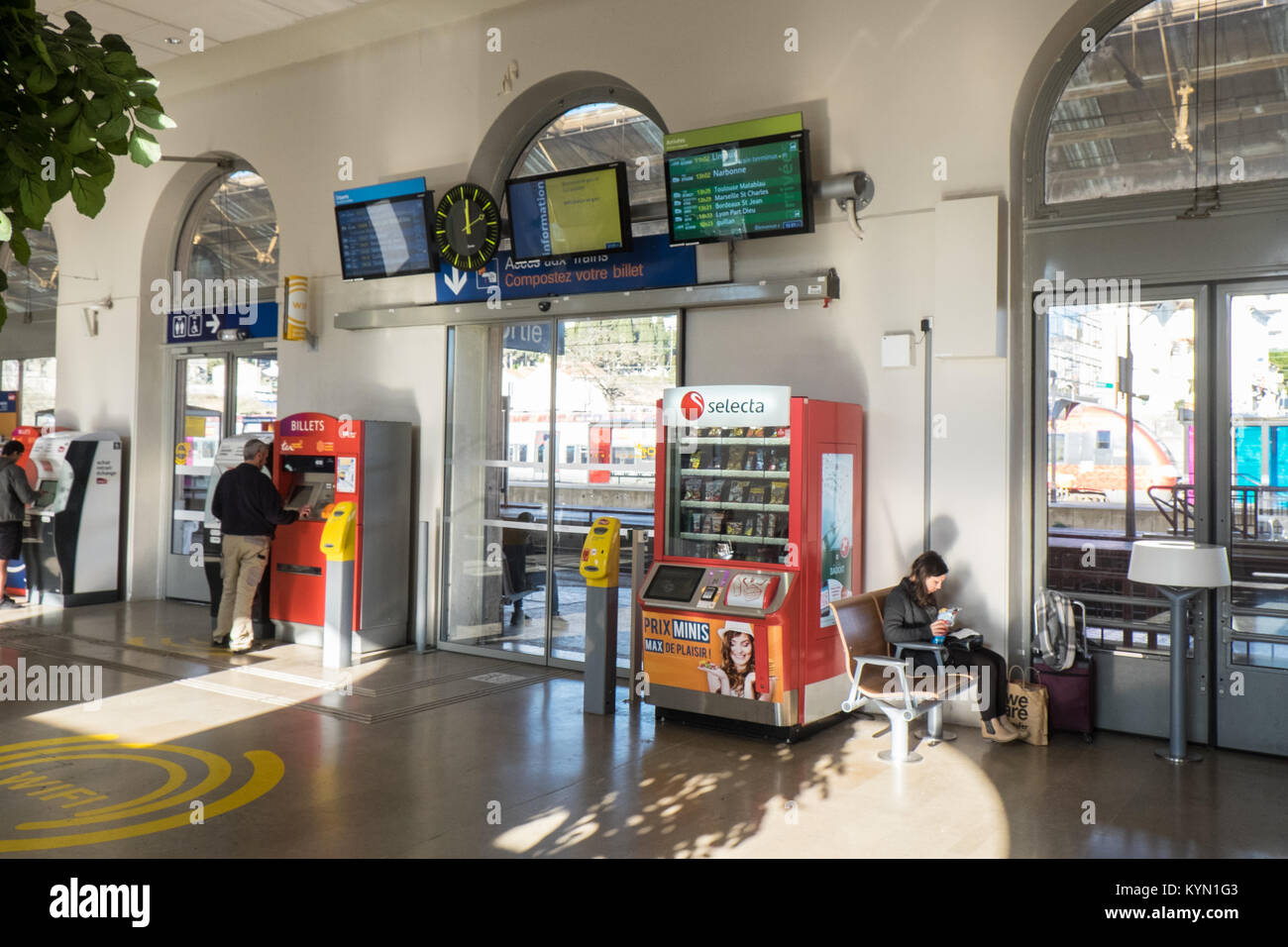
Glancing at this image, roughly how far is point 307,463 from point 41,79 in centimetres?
685

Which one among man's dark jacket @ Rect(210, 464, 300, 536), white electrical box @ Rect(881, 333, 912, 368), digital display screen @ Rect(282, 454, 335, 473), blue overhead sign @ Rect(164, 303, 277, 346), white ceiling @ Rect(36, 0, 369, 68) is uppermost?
white ceiling @ Rect(36, 0, 369, 68)

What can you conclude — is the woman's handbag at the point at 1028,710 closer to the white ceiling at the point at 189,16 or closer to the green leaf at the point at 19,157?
the green leaf at the point at 19,157

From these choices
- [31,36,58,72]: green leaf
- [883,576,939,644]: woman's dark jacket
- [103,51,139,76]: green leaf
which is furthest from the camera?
[883,576,939,644]: woman's dark jacket

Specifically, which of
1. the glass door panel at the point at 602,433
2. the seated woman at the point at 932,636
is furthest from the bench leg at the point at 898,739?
the glass door panel at the point at 602,433

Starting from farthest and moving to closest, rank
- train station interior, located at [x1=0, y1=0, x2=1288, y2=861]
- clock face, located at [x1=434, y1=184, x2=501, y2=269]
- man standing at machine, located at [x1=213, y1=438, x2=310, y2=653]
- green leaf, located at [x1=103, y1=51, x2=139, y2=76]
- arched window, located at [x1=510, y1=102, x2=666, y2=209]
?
man standing at machine, located at [x1=213, y1=438, x2=310, y2=653]
clock face, located at [x1=434, y1=184, x2=501, y2=269]
arched window, located at [x1=510, y1=102, x2=666, y2=209]
train station interior, located at [x1=0, y1=0, x2=1288, y2=861]
green leaf, located at [x1=103, y1=51, x2=139, y2=76]

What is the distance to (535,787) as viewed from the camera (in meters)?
4.53

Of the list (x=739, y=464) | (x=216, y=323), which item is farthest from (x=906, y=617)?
(x=216, y=323)

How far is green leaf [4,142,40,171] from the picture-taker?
117 cm

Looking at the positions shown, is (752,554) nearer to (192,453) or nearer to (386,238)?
(386,238)

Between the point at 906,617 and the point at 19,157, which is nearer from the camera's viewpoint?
the point at 19,157

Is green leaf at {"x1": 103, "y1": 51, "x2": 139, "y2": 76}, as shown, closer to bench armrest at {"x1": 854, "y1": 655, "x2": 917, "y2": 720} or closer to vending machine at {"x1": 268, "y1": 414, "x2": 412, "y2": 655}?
bench armrest at {"x1": 854, "y1": 655, "x2": 917, "y2": 720}

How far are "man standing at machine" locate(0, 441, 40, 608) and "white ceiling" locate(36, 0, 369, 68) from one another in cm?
369

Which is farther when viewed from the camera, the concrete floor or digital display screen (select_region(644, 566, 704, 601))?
digital display screen (select_region(644, 566, 704, 601))

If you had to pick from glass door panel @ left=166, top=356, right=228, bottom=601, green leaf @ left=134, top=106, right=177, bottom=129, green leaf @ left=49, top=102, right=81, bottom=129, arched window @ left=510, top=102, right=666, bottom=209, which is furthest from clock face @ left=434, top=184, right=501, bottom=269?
green leaf @ left=49, top=102, right=81, bottom=129
